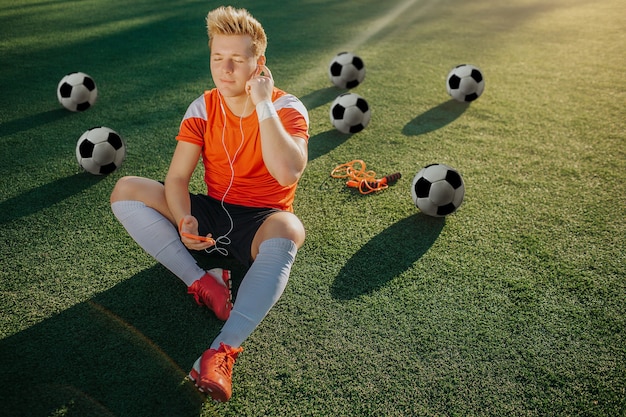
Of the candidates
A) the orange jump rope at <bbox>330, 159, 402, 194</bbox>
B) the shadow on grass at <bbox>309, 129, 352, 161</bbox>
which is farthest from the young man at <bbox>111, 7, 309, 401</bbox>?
the shadow on grass at <bbox>309, 129, 352, 161</bbox>

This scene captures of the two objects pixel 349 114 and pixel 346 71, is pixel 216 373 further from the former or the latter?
pixel 346 71

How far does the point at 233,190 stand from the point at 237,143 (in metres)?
0.24

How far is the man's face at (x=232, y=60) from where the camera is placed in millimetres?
2053

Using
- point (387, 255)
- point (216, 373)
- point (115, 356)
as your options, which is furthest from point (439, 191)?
point (115, 356)

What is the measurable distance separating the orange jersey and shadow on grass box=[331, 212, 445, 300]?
0.49 meters

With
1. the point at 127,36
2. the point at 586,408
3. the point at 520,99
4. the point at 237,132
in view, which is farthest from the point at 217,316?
the point at 127,36

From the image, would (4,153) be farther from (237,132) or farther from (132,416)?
(132,416)

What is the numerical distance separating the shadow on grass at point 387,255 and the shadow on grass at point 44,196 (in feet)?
6.02

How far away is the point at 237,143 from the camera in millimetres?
2283

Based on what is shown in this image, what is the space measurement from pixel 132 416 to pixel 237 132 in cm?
125

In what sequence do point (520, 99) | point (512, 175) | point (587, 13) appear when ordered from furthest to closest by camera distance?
point (587, 13), point (520, 99), point (512, 175)

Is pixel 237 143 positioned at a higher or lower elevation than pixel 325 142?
higher

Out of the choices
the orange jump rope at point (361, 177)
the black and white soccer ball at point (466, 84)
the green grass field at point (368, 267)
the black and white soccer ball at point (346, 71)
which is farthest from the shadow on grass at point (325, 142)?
the black and white soccer ball at point (466, 84)

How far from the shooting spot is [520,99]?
4.52m
